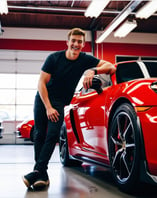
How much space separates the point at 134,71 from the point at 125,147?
1.02 meters

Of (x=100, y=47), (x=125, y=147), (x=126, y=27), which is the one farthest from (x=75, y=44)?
(x=100, y=47)

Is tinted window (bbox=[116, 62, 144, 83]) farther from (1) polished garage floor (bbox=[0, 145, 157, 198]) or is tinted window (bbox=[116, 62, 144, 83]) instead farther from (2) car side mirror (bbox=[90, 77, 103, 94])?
(1) polished garage floor (bbox=[0, 145, 157, 198])

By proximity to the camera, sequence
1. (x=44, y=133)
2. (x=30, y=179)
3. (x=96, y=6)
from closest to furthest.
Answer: (x=30, y=179), (x=44, y=133), (x=96, y=6)

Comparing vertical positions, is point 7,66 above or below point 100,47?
below

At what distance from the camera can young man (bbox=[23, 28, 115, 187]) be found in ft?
11.5

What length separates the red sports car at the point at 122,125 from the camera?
2751mm

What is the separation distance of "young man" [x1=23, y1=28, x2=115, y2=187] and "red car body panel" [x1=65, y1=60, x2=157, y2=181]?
316mm

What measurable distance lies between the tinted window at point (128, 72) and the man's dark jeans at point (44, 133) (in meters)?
0.68

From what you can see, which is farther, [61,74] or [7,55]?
[7,55]

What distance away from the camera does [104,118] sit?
3572 mm

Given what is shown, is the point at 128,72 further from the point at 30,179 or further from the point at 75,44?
the point at 30,179

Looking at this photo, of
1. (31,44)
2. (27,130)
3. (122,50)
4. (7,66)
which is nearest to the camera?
(27,130)

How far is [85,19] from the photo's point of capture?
13328 millimetres

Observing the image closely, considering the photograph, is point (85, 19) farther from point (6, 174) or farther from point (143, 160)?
point (143, 160)
